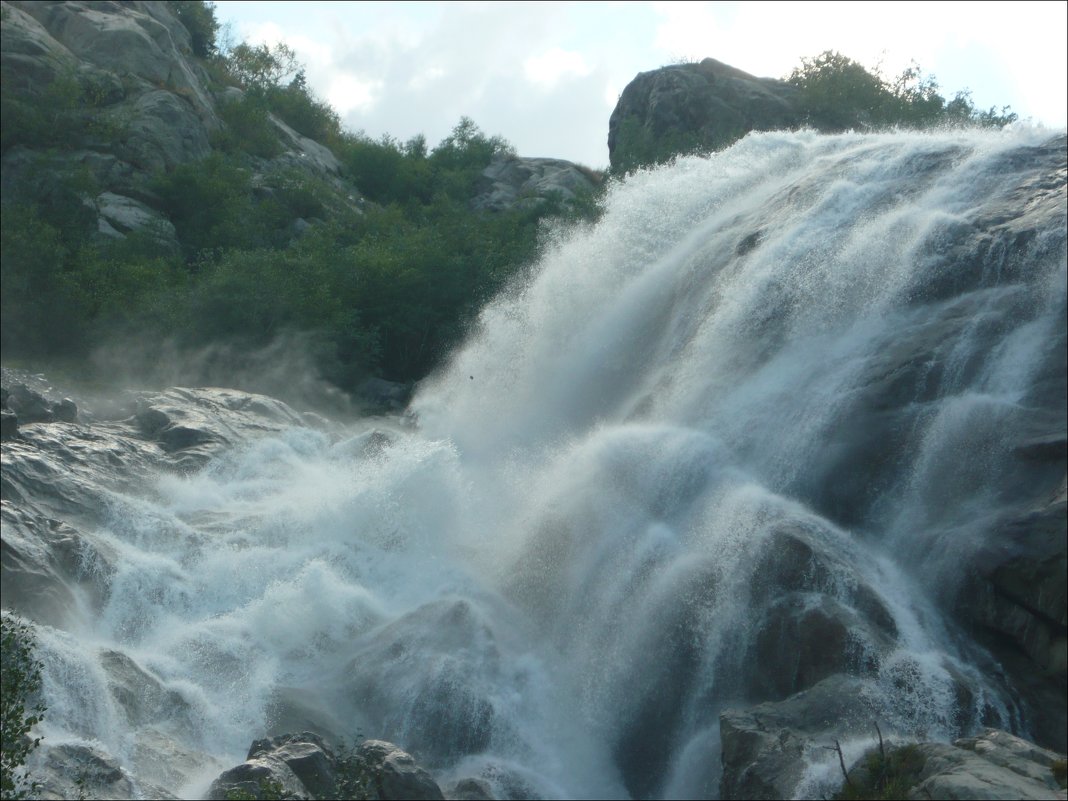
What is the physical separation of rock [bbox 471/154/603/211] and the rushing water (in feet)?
94.7

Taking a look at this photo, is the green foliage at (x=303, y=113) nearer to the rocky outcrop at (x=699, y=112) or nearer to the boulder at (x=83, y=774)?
the rocky outcrop at (x=699, y=112)

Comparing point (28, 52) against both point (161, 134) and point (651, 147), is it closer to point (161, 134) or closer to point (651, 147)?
point (161, 134)

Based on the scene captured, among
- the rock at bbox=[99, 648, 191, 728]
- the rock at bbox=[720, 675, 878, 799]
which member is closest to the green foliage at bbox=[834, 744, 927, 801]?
the rock at bbox=[720, 675, 878, 799]

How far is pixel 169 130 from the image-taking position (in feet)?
168

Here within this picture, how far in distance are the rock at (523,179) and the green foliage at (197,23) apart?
57.6 feet

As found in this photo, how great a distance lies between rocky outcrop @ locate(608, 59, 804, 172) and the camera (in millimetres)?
53500

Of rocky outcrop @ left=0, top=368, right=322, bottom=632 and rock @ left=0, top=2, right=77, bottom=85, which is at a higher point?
rock @ left=0, top=2, right=77, bottom=85

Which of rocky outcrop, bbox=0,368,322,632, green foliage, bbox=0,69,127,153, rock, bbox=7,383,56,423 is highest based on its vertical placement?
green foliage, bbox=0,69,127,153

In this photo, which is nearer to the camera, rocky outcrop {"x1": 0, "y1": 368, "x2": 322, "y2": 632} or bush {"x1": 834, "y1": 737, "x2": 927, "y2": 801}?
bush {"x1": 834, "y1": 737, "x2": 927, "y2": 801}

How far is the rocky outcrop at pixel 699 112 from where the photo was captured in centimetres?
5350

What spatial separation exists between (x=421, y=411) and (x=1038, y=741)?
70.3ft

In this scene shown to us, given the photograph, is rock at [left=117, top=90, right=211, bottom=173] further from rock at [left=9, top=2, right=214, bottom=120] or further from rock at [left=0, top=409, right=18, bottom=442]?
rock at [left=0, top=409, right=18, bottom=442]

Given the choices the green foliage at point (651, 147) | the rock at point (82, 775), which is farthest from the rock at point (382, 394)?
the rock at point (82, 775)

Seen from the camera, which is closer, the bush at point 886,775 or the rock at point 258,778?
the bush at point 886,775
